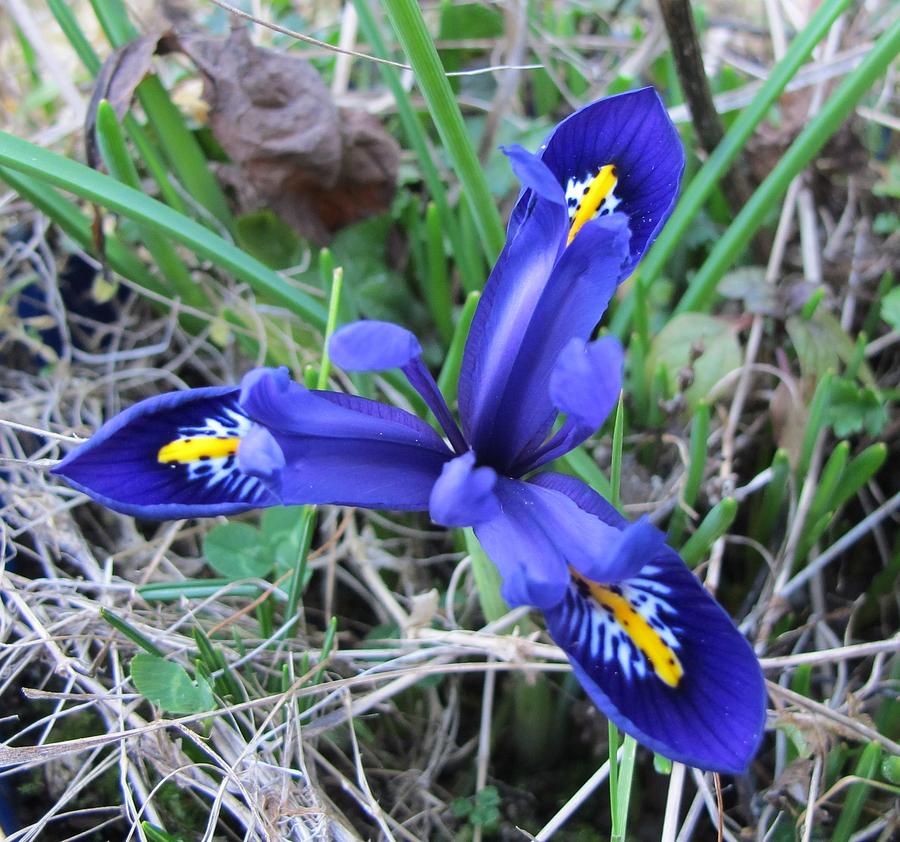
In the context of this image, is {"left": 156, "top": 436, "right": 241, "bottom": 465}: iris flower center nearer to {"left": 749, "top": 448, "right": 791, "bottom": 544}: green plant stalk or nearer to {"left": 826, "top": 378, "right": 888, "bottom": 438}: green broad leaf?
{"left": 749, "top": 448, "right": 791, "bottom": 544}: green plant stalk

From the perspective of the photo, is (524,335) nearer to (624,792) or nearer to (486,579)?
(486,579)

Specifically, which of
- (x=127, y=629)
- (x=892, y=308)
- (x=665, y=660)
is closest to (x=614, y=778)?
(x=665, y=660)

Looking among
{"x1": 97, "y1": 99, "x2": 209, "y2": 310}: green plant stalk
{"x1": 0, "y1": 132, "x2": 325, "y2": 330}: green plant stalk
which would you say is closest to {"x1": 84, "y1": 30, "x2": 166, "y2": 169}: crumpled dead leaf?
{"x1": 97, "y1": 99, "x2": 209, "y2": 310}: green plant stalk

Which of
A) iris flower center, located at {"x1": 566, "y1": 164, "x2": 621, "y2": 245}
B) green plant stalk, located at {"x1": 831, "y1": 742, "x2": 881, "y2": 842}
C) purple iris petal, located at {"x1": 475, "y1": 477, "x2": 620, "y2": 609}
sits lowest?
green plant stalk, located at {"x1": 831, "y1": 742, "x2": 881, "y2": 842}

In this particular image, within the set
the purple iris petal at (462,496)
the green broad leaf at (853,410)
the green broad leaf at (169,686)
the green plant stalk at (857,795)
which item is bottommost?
the green plant stalk at (857,795)

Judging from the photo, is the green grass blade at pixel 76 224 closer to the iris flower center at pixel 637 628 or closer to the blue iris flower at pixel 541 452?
the blue iris flower at pixel 541 452

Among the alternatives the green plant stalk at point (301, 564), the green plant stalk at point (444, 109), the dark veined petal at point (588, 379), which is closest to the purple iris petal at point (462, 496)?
the dark veined petal at point (588, 379)
